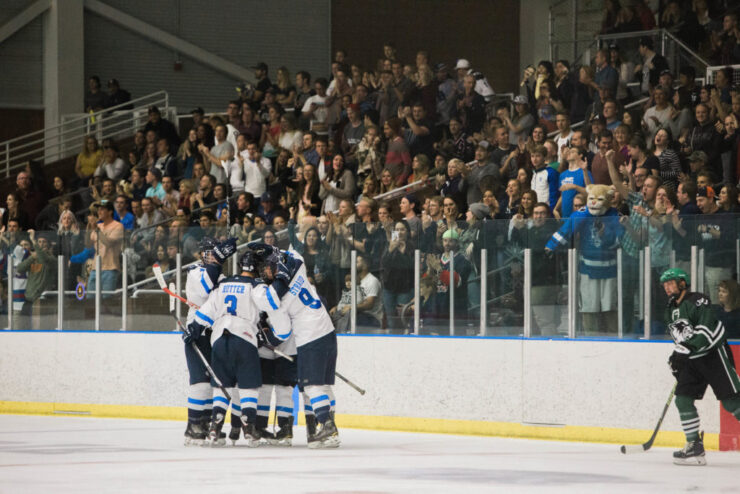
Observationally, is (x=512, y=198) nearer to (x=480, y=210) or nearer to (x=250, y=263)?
(x=480, y=210)

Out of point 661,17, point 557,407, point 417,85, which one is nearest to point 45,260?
point 417,85

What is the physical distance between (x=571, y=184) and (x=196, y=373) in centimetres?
413

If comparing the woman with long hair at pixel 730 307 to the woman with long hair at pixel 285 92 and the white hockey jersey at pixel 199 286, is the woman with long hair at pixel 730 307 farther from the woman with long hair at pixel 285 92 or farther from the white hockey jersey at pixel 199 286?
the woman with long hair at pixel 285 92

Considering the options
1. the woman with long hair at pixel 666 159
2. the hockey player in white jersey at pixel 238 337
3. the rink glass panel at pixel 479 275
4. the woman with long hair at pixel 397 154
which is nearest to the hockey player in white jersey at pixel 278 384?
the hockey player in white jersey at pixel 238 337

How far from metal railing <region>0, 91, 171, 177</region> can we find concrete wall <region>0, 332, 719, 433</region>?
6.59 meters

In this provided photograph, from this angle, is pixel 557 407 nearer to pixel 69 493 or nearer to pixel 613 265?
pixel 613 265

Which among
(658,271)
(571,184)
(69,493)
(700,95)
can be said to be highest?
(700,95)

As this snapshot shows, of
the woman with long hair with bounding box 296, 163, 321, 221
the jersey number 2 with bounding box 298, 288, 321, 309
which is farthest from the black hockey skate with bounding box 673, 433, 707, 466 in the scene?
the woman with long hair with bounding box 296, 163, 321, 221

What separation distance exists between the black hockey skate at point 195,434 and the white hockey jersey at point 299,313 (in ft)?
3.55

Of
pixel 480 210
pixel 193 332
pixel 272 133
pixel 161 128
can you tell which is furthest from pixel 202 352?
pixel 161 128

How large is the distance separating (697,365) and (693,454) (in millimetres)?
649

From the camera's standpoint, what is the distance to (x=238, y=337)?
10.4 m

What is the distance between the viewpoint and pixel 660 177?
12344 millimetres

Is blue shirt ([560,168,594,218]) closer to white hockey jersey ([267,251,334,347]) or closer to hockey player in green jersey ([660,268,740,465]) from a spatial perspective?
hockey player in green jersey ([660,268,740,465])
